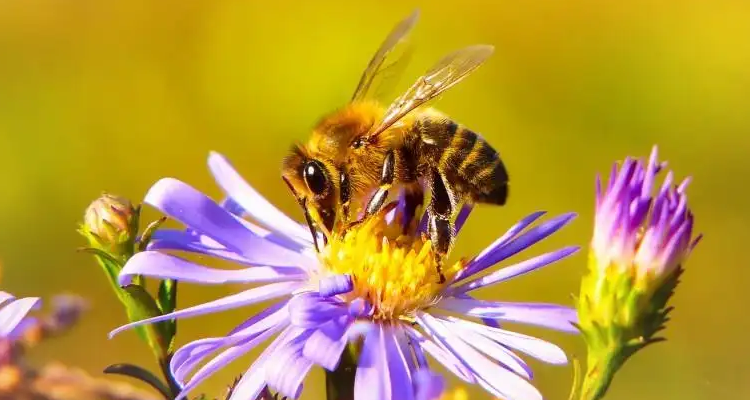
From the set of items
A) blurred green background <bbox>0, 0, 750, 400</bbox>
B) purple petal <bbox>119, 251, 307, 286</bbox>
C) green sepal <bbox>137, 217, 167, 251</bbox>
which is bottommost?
purple petal <bbox>119, 251, 307, 286</bbox>

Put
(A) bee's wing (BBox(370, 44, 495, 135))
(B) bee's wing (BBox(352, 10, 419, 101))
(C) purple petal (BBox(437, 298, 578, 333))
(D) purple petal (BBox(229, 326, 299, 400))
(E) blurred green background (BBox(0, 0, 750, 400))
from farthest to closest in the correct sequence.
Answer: (E) blurred green background (BBox(0, 0, 750, 400)) < (B) bee's wing (BBox(352, 10, 419, 101)) < (A) bee's wing (BBox(370, 44, 495, 135)) < (C) purple petal (BBox(437, 298, 578, 333)) < (D) purple petal (BBox(229, 326, 299, 400))

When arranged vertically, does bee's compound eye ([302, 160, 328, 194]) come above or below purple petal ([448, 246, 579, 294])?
above

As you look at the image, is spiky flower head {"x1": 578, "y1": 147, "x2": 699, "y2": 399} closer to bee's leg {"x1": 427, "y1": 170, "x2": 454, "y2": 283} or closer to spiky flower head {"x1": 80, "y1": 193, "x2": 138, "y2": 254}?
bee's leg {"x1": 427, "y1": 170, "x2": 454, "y2": 283}

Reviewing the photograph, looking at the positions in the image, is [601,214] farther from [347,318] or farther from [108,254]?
[108,254]

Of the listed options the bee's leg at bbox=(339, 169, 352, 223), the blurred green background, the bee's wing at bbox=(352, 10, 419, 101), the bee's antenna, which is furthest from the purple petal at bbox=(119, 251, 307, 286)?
the blurred green background

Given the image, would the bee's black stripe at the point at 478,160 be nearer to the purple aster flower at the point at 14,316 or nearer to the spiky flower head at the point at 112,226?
the spiky flower head at the point at 112,226

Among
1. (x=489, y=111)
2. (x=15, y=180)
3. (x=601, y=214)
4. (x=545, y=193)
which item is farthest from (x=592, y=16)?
(x=601, y=214)
